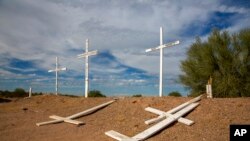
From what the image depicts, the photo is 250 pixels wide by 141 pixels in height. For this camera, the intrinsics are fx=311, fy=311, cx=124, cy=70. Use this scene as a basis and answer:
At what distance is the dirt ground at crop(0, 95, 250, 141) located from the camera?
842cm

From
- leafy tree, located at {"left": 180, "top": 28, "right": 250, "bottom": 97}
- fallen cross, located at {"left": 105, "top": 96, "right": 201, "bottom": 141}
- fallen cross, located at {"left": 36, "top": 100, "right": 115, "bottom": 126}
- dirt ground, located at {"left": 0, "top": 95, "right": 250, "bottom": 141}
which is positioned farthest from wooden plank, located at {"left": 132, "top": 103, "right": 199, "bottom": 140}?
leafy tree, located at {"left": 180, "top": 28, "right": 250, "bottom": 97}

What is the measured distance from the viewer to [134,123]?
961cm

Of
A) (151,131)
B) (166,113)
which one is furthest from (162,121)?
(151,131)

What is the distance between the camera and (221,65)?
1700cm

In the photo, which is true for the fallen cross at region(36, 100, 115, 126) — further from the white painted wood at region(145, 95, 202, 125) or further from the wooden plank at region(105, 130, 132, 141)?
the white painted wood at region(145, 95, 202, 125)

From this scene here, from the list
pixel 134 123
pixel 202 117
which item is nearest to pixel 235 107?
pixel 202 117

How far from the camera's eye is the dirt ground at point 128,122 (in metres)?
8.42

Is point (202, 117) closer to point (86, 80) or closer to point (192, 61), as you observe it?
point (86, 80)

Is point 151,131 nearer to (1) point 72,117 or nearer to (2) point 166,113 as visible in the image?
(2) point 166,113

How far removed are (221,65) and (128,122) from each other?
903 cm

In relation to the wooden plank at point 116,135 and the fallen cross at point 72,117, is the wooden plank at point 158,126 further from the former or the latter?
the fallen cross at point 72,117

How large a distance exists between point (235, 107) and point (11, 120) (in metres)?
8.47

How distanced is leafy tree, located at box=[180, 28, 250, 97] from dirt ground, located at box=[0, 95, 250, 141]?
5.28m

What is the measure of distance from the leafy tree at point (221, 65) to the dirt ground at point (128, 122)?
528 centimetres
